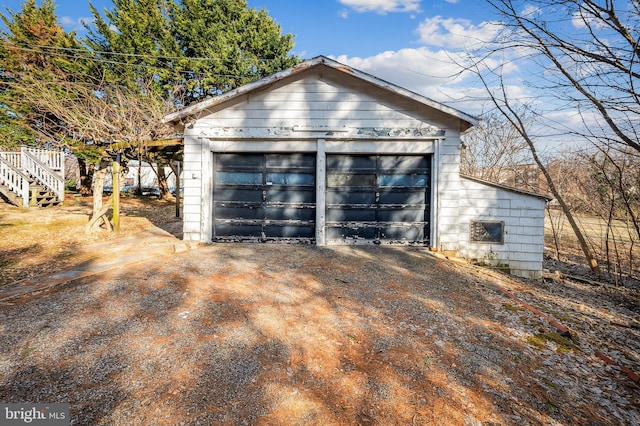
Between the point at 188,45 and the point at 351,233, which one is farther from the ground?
the point at 188,45

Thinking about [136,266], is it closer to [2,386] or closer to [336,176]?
[2,386]

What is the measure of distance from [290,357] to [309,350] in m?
0.22

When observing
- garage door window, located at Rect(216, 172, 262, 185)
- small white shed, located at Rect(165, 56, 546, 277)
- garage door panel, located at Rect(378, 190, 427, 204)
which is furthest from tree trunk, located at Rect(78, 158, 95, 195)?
Answer: garage door panel, located at Rect(378, 190, 427, 204)

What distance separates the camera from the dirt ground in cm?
224

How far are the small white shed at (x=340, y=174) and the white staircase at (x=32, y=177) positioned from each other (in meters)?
10.0

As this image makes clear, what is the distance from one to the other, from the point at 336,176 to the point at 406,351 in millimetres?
4665

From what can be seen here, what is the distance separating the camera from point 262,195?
23.4ft

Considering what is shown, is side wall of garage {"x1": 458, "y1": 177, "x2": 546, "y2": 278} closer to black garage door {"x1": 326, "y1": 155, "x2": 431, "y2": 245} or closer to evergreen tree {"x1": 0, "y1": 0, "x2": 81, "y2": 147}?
black garage door {"x1": 326, "y1": 155, "x2": 431, "y2": 245}

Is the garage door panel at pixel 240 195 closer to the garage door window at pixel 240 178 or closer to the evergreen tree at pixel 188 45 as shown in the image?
the garage door window at pixel 240 178

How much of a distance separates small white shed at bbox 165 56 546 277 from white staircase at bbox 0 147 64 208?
10036mm

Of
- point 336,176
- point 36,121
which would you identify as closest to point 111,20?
point 36,121

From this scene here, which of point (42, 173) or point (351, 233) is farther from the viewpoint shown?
point (42, 173)

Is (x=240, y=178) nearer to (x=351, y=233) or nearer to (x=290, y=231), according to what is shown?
(x=290, y=231)
